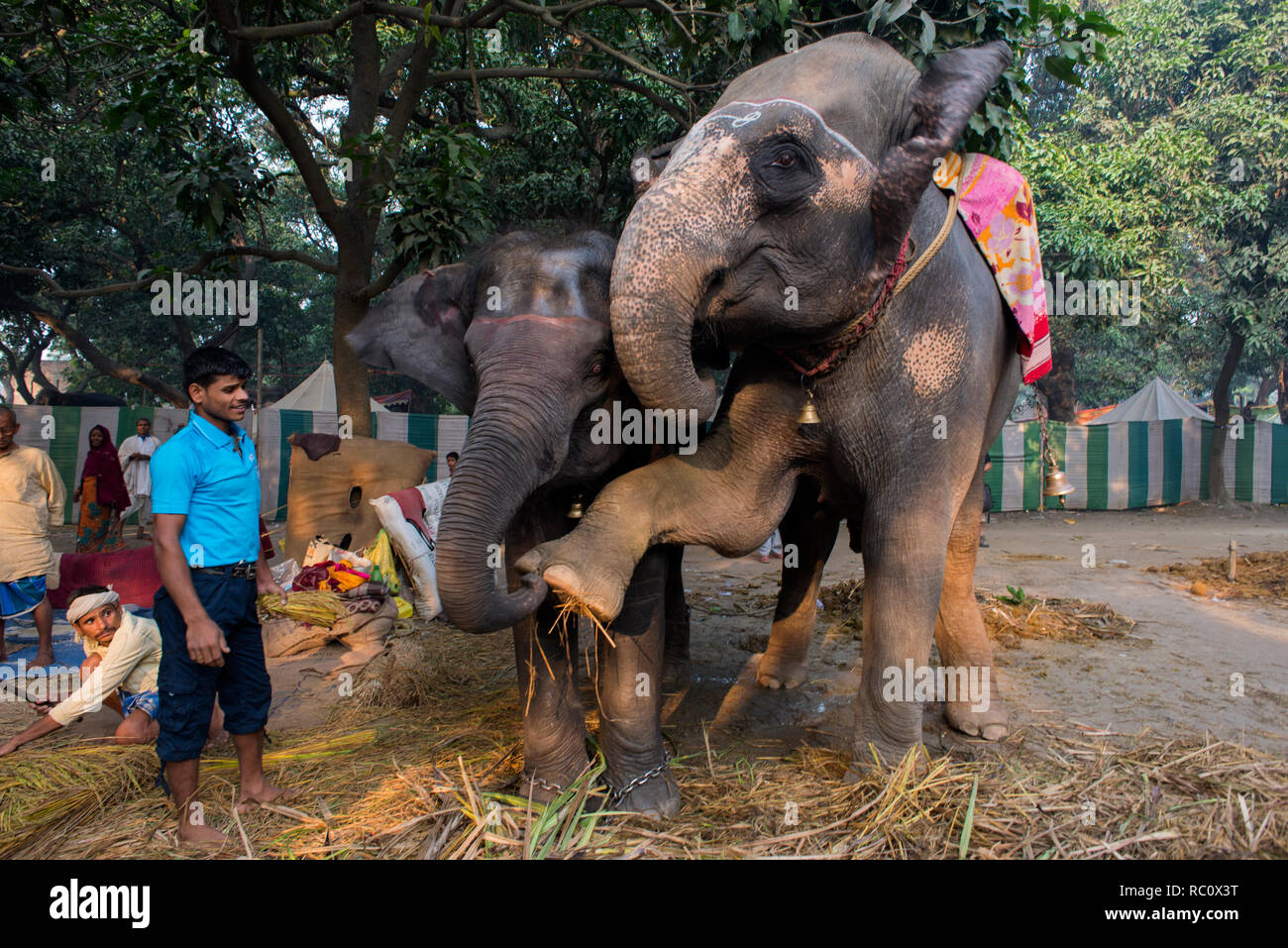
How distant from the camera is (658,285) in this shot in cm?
276

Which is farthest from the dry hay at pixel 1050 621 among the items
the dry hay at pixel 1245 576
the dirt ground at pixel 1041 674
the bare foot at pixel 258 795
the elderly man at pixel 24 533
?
the elderly man at pixel 24 533

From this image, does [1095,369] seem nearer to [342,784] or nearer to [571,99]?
[571,99]

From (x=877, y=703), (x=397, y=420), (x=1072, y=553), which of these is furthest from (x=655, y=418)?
(x=397, y=420)

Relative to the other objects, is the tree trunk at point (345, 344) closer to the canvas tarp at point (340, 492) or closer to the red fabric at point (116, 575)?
the canvas tarp at point (340, 492)

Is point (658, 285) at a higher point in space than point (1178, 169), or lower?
lower

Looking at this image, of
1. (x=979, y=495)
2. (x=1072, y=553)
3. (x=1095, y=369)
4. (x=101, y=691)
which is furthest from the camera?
(x=1095, y=369)

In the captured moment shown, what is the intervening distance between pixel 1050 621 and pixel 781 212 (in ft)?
17.9

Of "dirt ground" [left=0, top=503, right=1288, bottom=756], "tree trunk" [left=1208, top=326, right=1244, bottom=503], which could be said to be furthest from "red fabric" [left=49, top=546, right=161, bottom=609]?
"tree trunk" [left=1208, top=326, right=1244, bottom=503]

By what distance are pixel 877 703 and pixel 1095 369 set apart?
31.0m

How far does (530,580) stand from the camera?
3.08 m

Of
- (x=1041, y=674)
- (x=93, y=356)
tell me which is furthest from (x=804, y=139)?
(x=93, y=356)

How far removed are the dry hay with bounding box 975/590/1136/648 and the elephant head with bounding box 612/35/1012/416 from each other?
4.58m

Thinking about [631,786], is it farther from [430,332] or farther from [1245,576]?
[1245,576]

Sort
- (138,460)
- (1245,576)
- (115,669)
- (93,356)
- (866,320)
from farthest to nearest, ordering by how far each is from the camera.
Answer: (93,356) → (138,460) → (1245,576) → (115,669) → (866,320)
